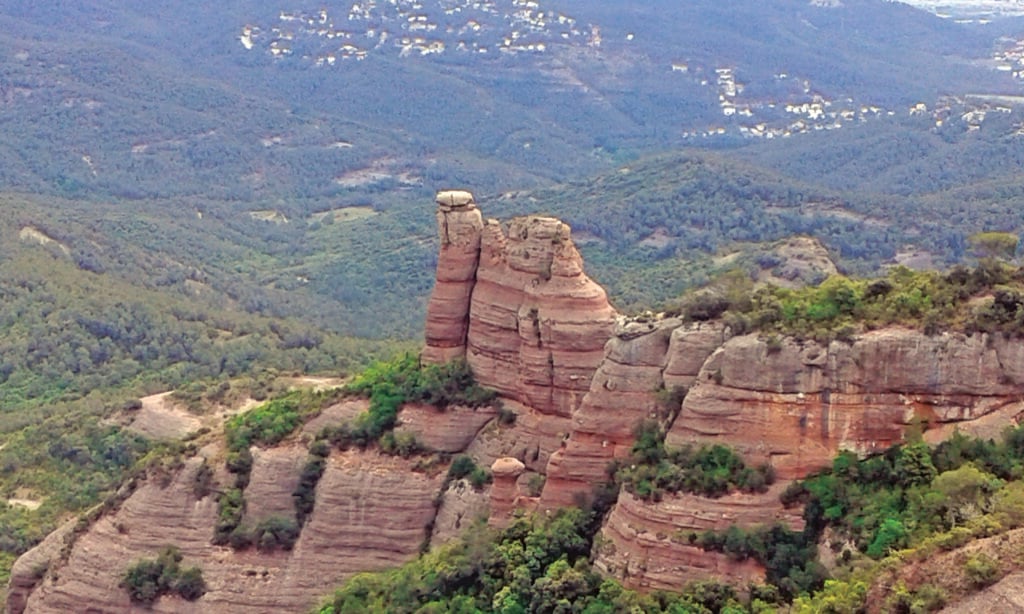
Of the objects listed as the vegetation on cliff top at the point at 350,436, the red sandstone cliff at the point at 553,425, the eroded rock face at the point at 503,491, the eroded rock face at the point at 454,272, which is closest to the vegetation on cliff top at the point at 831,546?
the red sandstone cliff at the point at 553,425

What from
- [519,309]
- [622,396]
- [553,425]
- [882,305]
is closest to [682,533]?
[622,396]

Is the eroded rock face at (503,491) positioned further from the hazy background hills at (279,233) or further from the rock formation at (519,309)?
the hazy background hills at (279,233)

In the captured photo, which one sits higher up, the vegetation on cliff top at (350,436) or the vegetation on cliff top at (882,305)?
the vegetation on cliff top at (882,305)

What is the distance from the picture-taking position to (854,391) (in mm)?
36156

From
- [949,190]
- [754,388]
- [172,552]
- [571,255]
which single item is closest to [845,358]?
[754,388]

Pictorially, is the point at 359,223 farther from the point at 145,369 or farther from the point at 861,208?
the point at 145,369

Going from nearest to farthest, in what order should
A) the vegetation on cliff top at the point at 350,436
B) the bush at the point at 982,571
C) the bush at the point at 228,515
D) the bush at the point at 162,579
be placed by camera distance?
1. the bush at the point at 982,571
2. the vegetation on cliff top at the point at 350,436
3. the bush at the point at 162,579
4. the bush at the point at 228,515

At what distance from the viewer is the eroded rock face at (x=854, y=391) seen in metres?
35.8

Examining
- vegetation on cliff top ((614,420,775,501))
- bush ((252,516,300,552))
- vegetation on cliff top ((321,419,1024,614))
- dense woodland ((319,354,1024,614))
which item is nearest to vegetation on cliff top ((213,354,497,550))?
bush ((252,516,300,552))

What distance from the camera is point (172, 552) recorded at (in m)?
47.7

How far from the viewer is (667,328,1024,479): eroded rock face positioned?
3584cm

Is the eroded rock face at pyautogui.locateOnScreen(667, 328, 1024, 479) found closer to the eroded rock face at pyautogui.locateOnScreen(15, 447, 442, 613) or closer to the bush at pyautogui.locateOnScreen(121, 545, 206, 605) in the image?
the eroded rock face at pyautogui.locateOnScreen(15, 447, 442, 613)

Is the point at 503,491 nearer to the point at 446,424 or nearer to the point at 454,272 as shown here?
the point at 446,424

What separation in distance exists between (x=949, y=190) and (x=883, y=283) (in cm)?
10156
